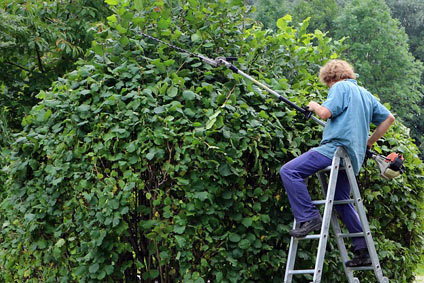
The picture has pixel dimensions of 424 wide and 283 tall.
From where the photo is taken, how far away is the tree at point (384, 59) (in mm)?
35406

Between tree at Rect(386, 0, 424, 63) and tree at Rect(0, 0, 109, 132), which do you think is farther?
tree at Rect(386, 0, 424, 63)

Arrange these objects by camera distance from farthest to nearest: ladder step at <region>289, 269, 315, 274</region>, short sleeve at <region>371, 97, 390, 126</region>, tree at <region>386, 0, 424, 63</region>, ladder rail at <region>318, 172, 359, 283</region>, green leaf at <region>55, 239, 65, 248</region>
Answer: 1. tree at <region>386, 0, 424, 63</region>
2. short sleeve at <region>371, 97, 390, 126</region>
3. ladder rail at <region>318, 172, 359, 283</region>
4. green leaf at <region>55, 239, 65, 248</region>
5. ladder step at <region>289, 269, 315, 274</region>

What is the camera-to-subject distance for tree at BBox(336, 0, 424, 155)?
3541 centimetres

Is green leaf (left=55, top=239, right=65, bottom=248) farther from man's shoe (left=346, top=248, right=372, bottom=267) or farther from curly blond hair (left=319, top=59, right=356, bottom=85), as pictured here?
curly blond hair (left=319, top=59, right=356, bottom=85)

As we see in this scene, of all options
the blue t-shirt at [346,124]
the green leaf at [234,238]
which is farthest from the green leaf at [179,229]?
the blue t-shirt at [346,124]

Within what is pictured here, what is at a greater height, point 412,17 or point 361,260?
point 361,260

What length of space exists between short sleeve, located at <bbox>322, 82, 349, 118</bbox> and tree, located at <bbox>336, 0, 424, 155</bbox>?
30.6 meters

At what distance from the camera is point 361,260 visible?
5.17 meters

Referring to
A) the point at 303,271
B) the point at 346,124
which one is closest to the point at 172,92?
the point at 346,124

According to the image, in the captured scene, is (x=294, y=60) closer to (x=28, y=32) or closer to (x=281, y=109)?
(x=281, y=109)

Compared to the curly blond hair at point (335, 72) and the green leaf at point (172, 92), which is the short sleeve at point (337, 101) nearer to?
the curly blond hair at point (335, 72)

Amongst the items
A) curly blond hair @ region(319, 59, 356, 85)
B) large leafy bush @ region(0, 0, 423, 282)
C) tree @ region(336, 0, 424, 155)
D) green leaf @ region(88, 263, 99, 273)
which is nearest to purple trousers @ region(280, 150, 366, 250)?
large leafy bush @ region(0, 0, 423, 282)

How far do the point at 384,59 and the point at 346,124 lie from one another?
109ft

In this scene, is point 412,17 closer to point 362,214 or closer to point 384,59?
point 384,59
